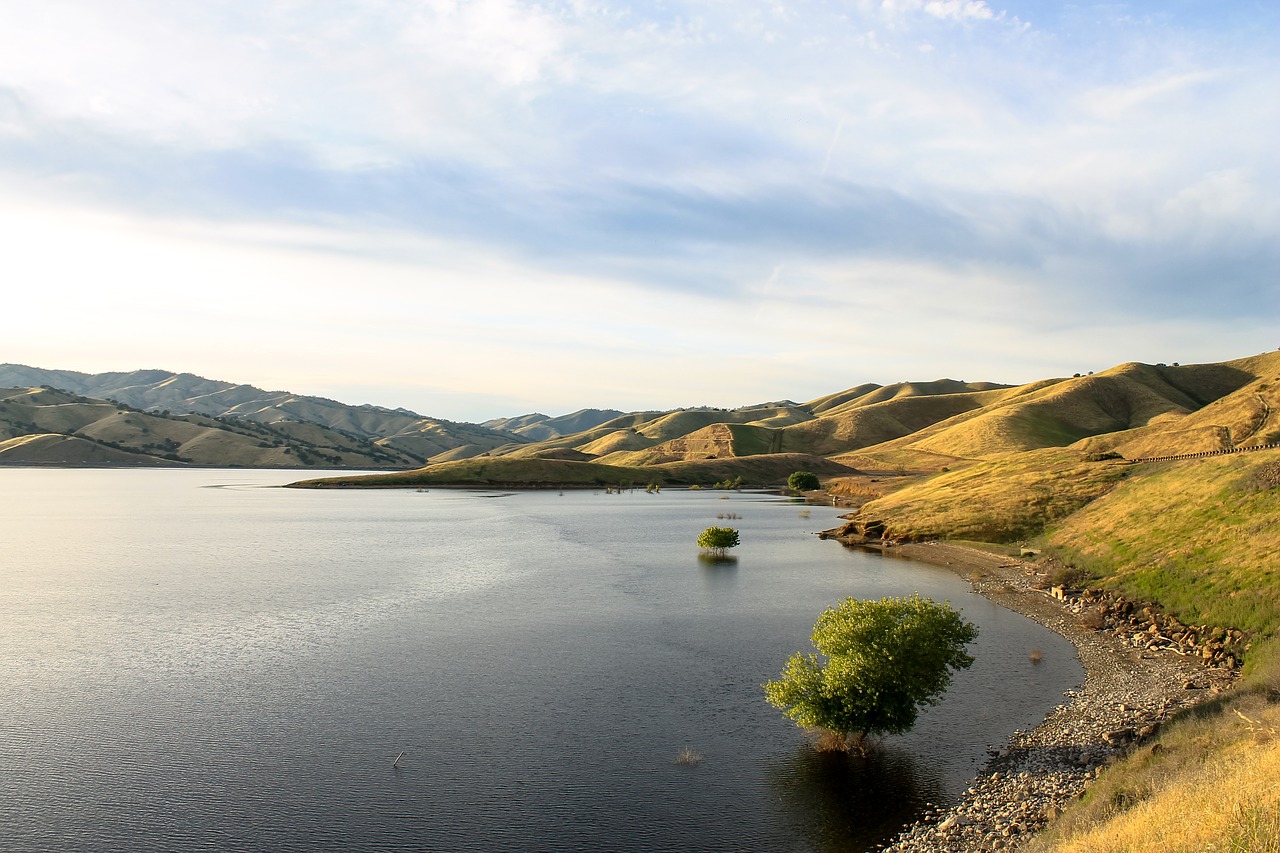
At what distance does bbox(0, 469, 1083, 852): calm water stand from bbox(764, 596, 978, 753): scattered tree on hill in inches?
52.4

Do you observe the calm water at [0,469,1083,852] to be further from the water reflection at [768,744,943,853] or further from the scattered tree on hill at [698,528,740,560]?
the scattered tree on hill at [698,528,740,560]

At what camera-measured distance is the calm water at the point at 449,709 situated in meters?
23.9

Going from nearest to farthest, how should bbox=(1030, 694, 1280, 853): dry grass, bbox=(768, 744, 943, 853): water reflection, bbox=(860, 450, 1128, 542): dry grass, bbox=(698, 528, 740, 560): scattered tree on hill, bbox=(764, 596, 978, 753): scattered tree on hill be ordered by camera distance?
1. bbox=(1030, 694, 1280, 853): dry grass
2. bbox=(768, 744, 943, 853): water reflection
3. bbox=(764, 596, 978, 753): scattered tree on hill
4. bbox=(860, 450, 1128, 542): dry grass
5. bbox=(698, 528, 740, 560): scattered tree on hill

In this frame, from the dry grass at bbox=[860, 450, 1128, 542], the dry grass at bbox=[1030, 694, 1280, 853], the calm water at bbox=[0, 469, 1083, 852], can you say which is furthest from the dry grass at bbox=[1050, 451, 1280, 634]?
the dry grass at bbox=[1030, 694, 1280, 853]

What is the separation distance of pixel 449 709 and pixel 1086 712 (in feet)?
→ 89.3

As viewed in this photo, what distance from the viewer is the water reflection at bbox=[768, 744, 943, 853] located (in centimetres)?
2339

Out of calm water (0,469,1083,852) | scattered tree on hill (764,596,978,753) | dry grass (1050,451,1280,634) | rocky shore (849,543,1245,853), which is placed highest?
dry grass (1050,451,1280,634)

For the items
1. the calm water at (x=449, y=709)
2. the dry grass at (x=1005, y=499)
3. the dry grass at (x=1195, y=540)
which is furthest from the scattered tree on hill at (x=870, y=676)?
the dry grass at (x=1005, y=499)

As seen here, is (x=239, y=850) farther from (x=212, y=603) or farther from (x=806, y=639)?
(x=212, y=603)

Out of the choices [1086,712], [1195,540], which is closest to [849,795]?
[1086,712]

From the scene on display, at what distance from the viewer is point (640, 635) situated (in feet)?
156

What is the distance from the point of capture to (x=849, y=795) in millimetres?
25969

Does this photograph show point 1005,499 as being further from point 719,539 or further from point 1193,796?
point 1193,796

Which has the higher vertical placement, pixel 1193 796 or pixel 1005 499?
pixel 1005 499
